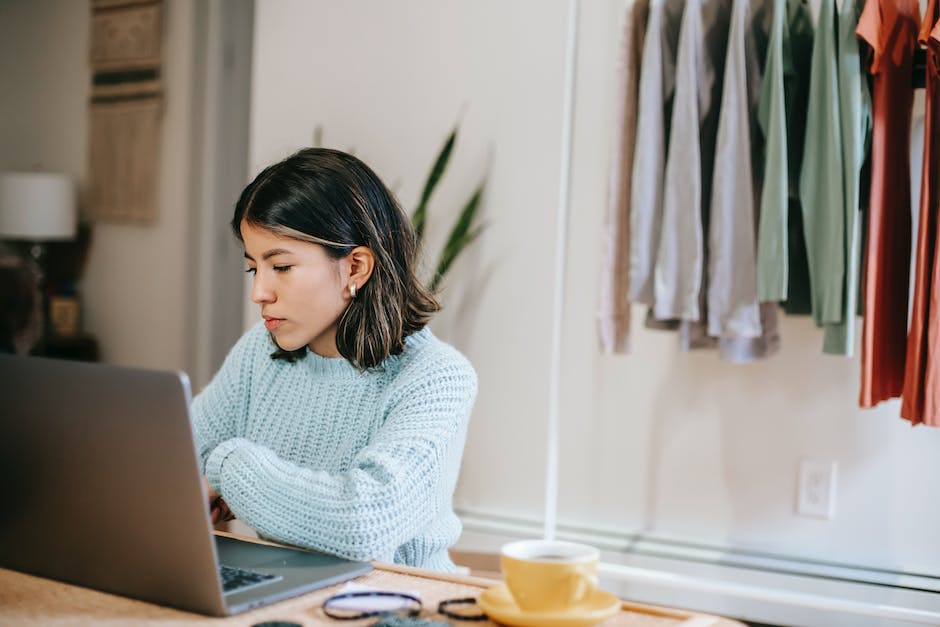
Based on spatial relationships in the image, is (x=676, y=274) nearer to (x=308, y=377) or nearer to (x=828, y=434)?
(x=828, y=434)

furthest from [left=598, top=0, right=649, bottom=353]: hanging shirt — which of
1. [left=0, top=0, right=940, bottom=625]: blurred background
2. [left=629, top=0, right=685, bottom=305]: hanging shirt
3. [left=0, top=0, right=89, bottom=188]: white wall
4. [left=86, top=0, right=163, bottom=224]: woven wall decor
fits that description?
[left=0, top=0, right=89, bottom=188]: white wall

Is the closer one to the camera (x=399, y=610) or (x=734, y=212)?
(x=399, y=610)

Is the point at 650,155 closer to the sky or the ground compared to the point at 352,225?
closer to the sky

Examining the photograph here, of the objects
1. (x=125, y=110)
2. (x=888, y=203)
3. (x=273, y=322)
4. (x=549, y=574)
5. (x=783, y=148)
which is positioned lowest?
(x=549, y=574)

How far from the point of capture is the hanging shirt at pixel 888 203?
2033 millimetres

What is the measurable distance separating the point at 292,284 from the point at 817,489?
62.1 inches

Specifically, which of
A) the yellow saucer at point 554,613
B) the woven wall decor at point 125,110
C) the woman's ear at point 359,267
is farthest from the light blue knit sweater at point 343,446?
the woven wall decor at point 125,110

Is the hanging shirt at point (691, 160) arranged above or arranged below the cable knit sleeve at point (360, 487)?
above

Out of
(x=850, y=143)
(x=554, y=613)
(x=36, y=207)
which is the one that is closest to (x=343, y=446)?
(x=554, y=613)

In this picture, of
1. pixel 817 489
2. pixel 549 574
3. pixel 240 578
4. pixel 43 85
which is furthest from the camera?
pixel 43 85

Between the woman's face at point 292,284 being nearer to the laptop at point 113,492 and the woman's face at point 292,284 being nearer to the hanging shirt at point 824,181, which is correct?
the laptop at point 113,492

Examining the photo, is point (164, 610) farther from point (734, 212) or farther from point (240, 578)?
point (734, 212)

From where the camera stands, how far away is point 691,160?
2227 mm

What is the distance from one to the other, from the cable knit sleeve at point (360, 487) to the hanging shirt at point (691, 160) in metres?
1.03
